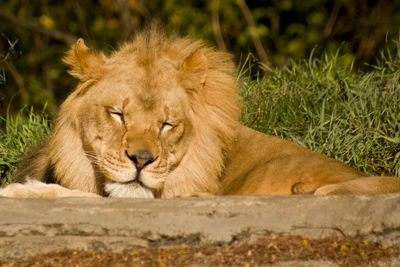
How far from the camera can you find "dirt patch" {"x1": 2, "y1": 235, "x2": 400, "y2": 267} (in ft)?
10.8

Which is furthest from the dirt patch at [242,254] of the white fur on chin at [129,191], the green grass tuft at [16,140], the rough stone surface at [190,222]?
the green grass tuft at [16,140]

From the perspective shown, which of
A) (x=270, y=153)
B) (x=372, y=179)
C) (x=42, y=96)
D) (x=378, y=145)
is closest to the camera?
(x=372, y=179)

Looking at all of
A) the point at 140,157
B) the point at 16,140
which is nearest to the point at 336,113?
the point at 140,157

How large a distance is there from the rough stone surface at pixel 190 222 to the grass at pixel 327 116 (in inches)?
84.3

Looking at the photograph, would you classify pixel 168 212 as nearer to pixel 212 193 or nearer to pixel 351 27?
pixel 212 193

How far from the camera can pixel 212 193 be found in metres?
4.56

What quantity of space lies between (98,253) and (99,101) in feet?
4.06

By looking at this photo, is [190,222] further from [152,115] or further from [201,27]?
[201,27]

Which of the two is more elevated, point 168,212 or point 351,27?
point 168,212

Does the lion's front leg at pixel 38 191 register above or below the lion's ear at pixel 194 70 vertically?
below

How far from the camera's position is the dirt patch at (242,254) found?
3.29 meters

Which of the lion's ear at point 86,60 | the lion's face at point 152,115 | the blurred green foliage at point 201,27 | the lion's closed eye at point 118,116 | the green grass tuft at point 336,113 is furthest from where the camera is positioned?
the blurred green foliage at point 201,27

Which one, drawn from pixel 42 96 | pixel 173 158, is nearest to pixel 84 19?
pixel 42 96

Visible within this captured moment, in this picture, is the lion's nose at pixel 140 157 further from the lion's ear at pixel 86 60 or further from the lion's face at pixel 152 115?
the lion's ear at pixel 86 60
